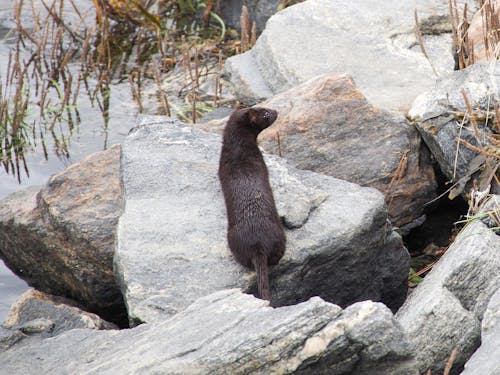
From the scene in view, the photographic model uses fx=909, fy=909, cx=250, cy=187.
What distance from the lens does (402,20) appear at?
26.1 ft

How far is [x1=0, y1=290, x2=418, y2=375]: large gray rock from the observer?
3.51 m

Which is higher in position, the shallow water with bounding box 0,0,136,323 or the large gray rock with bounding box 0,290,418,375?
the shallow water with bounding box 0,0,136,323

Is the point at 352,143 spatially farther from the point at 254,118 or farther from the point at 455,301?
the point at 455,301

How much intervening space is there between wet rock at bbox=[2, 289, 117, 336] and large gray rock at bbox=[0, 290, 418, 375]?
1409 millimetres

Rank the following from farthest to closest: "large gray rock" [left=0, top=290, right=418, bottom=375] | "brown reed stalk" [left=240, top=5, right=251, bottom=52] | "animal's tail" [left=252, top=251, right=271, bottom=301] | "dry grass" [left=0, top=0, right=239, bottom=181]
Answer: "brown reed stalk" [left=240, top=5, right=251, bottom=52] → "dry grass" [left=0, top=0, right=239, bottom=181] → "animal's tail" [left=252, top=251, right=271, bottom=301] → "large gray rock" [left=0, top=290, right=418, bottom=375]

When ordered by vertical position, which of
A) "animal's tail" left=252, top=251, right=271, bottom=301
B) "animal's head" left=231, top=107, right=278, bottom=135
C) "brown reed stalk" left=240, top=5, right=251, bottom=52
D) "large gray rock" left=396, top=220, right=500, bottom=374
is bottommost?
"large gray rock" left=396, top=220, right=500, bottom=374

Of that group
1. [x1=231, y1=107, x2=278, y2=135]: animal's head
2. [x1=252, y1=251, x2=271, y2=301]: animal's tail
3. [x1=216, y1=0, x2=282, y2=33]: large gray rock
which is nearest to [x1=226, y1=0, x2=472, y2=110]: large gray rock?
[x1=231, y1=107, x2=278, y2=135]: animal's head

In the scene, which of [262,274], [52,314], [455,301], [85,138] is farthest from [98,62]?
[455,301]

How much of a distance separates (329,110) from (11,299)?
8.71ft

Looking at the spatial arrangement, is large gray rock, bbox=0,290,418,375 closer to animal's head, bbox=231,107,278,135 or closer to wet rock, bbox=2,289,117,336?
wet rock, bbox=2,289,117,336

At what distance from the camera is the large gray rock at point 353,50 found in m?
7.35

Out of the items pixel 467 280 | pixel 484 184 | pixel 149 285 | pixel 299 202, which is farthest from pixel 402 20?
pixel 149 285

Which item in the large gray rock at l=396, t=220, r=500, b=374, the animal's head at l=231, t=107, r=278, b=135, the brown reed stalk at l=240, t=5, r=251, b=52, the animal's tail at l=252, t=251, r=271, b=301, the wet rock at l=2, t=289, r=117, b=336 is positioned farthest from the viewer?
the brown reed stalk at l=240, t=5, r=251, b=52

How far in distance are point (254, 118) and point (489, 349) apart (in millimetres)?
2502
